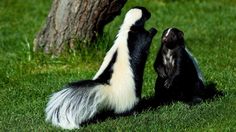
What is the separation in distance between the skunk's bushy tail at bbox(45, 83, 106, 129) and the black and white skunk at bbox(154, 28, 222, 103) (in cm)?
100

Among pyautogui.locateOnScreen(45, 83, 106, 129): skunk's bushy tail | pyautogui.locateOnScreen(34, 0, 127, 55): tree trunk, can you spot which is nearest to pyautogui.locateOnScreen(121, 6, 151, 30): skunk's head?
pyautogui.locateOnScreen(45, 83, 106, 129): skunk's bushy tail

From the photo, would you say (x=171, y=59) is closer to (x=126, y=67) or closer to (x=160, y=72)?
(x=160, y=72)

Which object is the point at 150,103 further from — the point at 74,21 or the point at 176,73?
the point at 74,21

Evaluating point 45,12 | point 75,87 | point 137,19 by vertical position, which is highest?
point 137,19

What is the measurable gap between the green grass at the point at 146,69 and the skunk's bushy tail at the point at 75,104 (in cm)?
11

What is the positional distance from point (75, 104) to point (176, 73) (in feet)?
4.22

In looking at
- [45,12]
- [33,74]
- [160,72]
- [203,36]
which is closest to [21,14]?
[45,12]

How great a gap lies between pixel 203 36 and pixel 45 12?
387cm

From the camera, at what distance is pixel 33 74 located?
10234 mm

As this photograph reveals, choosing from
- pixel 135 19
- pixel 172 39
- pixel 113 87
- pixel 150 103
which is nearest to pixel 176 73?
pixel 172 39

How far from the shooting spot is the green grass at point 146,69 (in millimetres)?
7609

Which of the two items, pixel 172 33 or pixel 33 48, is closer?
pixel 172 33

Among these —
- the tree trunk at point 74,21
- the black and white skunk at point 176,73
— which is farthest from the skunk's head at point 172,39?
the tree trunk at point 74,21

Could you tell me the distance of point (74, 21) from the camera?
421 inches
